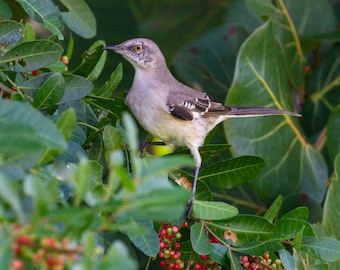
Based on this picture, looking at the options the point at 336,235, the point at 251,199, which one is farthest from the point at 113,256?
the point at 251,199

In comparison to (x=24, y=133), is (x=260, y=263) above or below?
below

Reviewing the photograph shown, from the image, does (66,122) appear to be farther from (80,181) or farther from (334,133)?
(334,133)

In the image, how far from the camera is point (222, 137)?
458 centimetres

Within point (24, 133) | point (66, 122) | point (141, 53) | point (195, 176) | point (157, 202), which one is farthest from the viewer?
point (141, 53)

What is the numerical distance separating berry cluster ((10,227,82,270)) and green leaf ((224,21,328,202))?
258 centimetres

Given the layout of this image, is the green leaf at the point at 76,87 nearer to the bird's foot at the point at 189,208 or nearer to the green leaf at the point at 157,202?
the bird's foot at the point at 189,208

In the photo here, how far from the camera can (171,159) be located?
63.8 inches

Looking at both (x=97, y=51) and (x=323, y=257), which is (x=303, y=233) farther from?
(x=97, y=51)

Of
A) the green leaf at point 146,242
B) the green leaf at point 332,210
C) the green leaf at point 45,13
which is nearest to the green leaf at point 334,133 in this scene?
the green leaf at point 332,210

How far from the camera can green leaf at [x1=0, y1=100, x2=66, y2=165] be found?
5.60 feet

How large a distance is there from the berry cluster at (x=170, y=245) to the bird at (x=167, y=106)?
47cm

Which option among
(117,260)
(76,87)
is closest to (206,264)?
(76,87)

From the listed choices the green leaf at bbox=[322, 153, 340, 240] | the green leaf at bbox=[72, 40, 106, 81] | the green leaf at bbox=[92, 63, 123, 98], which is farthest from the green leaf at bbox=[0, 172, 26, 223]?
the green leaf at bbox=[322, 153, 340, 240]

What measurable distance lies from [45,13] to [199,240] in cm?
110
